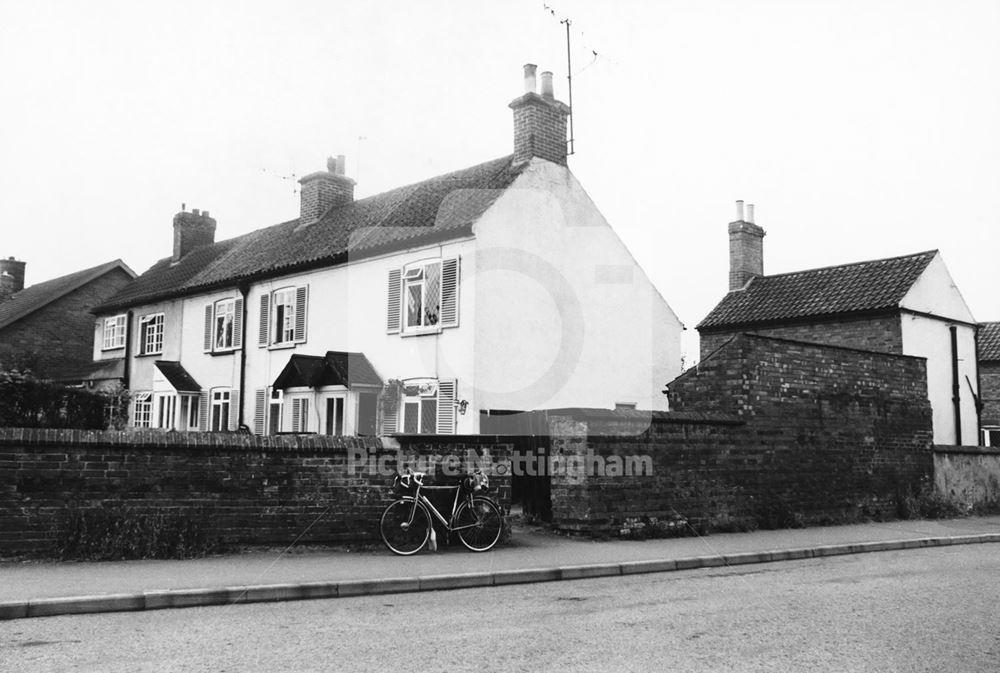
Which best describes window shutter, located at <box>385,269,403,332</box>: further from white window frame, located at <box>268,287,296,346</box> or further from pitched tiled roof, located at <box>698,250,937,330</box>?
pitched tiled roof, located at <box>698,250,937,330</box>

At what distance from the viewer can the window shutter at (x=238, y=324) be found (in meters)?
25.6

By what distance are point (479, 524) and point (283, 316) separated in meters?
14.1

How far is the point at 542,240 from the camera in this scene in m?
20.8

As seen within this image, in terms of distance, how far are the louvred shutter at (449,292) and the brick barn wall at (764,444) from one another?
19.0 ft

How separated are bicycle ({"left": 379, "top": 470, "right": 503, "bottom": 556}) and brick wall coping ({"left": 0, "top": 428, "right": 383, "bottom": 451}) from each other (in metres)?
0.80

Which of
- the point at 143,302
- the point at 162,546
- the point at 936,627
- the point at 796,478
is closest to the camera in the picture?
the point at 936,627

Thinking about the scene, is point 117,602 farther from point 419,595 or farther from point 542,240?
point 542,240

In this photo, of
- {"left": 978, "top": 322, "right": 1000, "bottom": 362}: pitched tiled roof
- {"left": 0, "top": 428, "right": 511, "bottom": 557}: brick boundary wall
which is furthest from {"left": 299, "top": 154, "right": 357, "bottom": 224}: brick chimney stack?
{"left": 978, "top": 322, "right": 1000, "bottom": 362}: pitched tiled roof

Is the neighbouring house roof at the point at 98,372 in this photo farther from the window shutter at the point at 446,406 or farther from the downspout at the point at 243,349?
the window shutter at the point at 446,406

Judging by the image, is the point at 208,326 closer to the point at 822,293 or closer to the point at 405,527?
the point at 405,527

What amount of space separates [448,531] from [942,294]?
18.5 metres

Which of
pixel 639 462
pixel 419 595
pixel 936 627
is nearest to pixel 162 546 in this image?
pixel 419 595

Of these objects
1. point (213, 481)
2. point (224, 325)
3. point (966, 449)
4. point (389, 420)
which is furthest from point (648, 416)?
point (224, 325)

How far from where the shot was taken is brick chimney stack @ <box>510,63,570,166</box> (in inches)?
832
